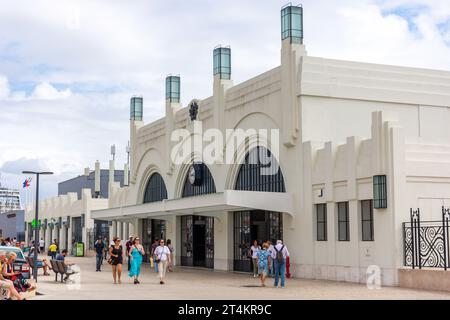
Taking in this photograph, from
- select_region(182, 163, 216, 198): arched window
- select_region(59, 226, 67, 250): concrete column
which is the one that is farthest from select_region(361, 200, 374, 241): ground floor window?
select_region(59, 226, 67, 250): concrete column

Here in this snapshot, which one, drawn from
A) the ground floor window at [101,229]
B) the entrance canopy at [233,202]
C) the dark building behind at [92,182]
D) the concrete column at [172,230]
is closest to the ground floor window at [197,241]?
the concrete column at [172,230]

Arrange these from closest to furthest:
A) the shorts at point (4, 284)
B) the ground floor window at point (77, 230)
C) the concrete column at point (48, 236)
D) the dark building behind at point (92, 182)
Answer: the shorts at point (4, 284), the ground floor window at point (77, 230), the concrete column at point (48, 236), the dark building behind at point (92, 182)

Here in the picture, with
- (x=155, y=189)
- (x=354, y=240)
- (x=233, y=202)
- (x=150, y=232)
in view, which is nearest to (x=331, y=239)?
(x=354, y=240)

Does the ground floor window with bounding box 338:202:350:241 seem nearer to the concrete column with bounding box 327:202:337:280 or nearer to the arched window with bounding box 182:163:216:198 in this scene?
the concrete column with bounding box 327:202:337:280

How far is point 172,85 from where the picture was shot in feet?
137

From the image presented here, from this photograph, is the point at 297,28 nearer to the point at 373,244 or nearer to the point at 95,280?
the point at 373,244

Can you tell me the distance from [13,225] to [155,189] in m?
46.2

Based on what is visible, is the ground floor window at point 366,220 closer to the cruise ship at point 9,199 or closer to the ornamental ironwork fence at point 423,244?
the ornamental ironwork fence at point 423,244

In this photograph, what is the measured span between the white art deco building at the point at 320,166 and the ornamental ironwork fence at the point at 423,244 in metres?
0.23

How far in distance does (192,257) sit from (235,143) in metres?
8.21

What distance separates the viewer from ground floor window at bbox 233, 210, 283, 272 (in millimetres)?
30297

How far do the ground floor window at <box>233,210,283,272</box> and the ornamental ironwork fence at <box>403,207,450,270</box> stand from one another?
7.63 meters

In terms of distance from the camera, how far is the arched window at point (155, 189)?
42.8 meters
